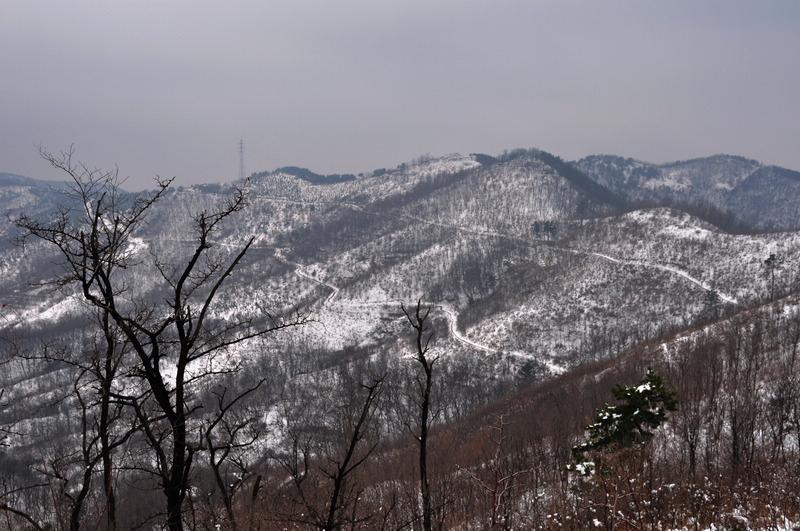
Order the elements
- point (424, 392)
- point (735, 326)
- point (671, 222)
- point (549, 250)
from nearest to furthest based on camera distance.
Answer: point (424, 392) < point (735, 326) < point (671, 222) < point (549, 250)

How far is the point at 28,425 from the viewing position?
299ft

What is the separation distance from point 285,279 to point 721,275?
12358 centimetres

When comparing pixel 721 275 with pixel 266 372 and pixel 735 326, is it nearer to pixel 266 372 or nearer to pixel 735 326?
pixel 735 326

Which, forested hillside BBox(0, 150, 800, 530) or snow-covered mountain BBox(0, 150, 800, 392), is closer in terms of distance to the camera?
forested hillside BBox(0, 150, 800, 530)

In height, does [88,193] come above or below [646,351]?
above

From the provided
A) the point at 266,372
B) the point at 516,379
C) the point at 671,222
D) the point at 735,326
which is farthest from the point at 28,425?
the point at 671,222

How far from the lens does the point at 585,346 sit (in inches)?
3177

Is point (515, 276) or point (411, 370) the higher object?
point (515, 276)

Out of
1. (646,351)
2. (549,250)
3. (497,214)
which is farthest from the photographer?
(497,214)

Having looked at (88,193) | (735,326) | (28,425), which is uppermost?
(88,193)

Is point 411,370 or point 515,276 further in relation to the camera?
point 515,276

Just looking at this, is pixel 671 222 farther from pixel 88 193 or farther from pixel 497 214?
pixel 88 193

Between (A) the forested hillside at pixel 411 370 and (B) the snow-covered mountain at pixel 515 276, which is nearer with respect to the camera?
(A) the forested hillside at pixel 411 370

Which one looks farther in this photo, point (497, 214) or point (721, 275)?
point (497, 214)
